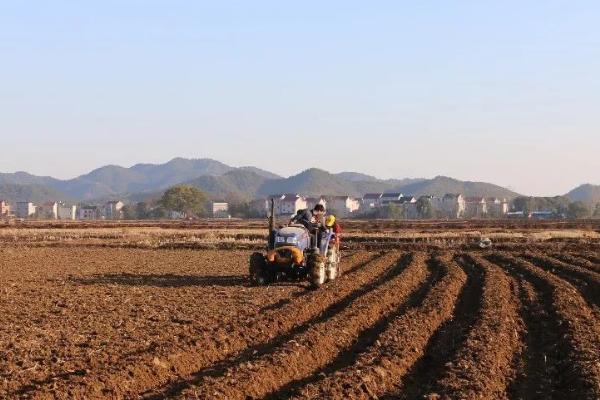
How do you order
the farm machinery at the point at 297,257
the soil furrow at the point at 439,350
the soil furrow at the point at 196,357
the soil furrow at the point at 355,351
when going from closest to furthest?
1. the soil furrow at the point at 196,357
2. the soil furrow at the point at 355,351
3. the soil furrow at the point at 439,350
4. the farm machinery at the point at 297,257

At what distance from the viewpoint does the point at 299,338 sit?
11.0m

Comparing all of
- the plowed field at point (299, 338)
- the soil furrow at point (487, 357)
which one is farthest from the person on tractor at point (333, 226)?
the soil furrow at point (487, 357)

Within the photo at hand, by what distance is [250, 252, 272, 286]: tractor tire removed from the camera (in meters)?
19.0

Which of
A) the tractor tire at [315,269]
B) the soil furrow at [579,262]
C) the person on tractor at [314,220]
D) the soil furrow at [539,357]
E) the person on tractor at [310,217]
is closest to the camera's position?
the soil furrow at [539,357]

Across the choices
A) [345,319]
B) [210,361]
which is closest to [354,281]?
[345,319]

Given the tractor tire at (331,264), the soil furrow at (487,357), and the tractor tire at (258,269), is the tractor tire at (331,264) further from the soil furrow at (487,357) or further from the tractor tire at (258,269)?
the soil furrow at (487,357)

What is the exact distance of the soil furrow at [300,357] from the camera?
8133 mm

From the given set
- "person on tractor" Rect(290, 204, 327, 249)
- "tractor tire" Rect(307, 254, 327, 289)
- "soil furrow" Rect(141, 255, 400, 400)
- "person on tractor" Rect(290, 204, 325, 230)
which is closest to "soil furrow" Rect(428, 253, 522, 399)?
"soil furrow" Rect(141, 255, 400, 400)

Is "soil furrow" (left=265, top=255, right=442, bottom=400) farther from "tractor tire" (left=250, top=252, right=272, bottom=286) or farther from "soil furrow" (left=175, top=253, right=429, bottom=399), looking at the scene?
"tractor tire" (left=250, top=252, right=272, bottom=286)

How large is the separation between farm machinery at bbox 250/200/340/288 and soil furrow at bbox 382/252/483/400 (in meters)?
3.58

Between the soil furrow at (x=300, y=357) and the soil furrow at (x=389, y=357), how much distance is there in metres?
0.42

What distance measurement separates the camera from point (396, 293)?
688 inches

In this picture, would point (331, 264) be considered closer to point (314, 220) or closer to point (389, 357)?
point (314, 220)

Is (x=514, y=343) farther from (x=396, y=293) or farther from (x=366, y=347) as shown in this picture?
(x=396, y=293)
